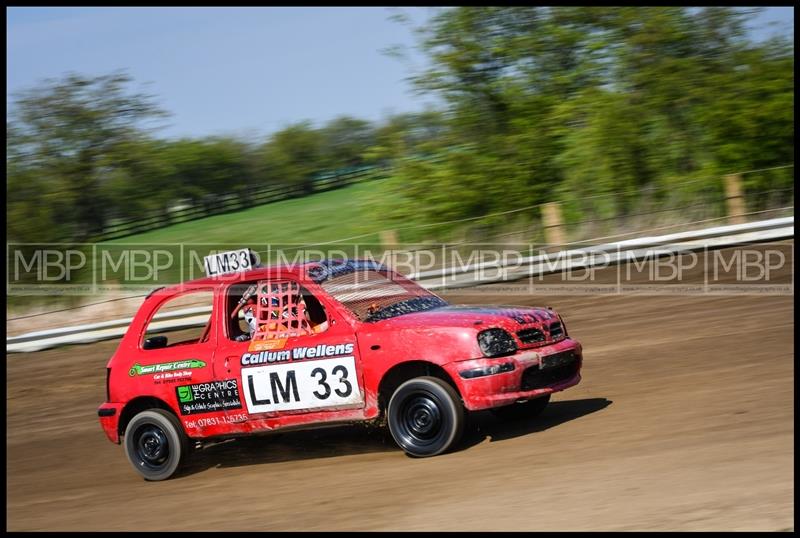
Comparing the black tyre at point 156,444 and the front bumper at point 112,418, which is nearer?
the black tyre at point 156,444

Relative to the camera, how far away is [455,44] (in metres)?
20.9

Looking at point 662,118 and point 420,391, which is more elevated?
point 662,118

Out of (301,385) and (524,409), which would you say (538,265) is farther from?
(301,385)

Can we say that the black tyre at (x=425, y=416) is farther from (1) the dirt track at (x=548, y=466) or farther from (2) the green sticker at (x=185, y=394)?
(2) the green sticker at (x=185, y=394)

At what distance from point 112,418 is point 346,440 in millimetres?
2206

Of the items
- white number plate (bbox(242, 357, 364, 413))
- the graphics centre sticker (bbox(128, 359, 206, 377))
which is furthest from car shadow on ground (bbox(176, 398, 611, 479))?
the graphics centre sticker (bbox(128, 359, 206, 377))

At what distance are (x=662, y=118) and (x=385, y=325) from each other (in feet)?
47.7

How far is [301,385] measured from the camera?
7.78m

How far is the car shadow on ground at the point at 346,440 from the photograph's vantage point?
8062 mm

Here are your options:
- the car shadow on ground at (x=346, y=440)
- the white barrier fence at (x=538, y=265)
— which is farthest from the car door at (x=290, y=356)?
the white barrier fence at (x=538, y=265)

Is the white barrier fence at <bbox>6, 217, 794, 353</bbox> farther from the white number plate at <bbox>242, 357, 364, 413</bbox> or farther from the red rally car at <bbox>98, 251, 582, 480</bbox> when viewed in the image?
the white number plate at <bbox>242, 357, 364, 413</bbox>

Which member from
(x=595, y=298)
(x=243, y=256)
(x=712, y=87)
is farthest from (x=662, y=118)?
(x=243, y=256)

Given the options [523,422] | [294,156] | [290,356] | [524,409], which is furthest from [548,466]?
[294,156]

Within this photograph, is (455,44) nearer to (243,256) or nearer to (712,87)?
(712,87)
